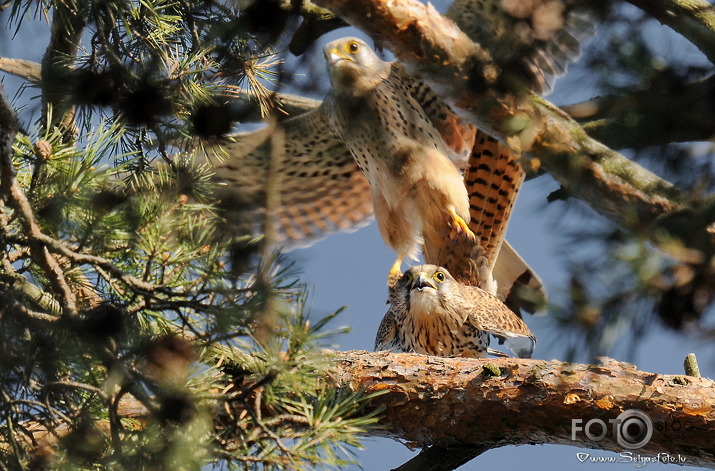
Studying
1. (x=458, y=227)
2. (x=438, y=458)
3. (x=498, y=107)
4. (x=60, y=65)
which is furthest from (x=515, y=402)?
(x=458, y=227)

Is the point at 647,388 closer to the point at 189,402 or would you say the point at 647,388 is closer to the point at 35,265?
the point at 189,402

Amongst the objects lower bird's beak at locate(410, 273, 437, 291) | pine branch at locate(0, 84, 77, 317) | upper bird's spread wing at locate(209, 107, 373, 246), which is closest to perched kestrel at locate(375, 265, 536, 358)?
lower bird's beak at locate(410, 273, 437, 291)

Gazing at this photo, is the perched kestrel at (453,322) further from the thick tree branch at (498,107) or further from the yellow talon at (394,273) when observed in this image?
the thick tree branch at (498,107)

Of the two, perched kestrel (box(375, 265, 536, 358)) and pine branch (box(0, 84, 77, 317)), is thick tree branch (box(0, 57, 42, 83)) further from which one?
perched kestrel (box(375, 265, 536, 358))

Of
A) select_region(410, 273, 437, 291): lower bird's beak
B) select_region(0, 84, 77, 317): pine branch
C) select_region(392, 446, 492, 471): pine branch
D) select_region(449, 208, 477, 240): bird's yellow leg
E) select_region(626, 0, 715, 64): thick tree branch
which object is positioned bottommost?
select_region(392, 446, 492, 471): pine branch

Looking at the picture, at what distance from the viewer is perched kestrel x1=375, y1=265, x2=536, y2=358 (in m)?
4.43

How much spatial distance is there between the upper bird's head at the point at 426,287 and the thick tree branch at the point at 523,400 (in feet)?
4.01

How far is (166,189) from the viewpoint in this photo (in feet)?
8.76

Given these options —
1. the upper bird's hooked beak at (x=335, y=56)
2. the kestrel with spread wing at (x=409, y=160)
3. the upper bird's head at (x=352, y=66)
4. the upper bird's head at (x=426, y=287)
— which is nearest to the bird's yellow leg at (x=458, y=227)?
the kestrel with spread wing at (x=409, y=160)

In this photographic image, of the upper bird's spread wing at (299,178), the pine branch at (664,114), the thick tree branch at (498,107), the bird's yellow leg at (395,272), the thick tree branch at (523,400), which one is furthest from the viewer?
the upper bird's spread wing at (299,178)

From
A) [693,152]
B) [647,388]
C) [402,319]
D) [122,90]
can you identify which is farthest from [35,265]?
[402,319]

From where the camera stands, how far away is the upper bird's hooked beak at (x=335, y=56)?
518 cm

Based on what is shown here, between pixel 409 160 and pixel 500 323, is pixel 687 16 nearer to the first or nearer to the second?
pixel 500 323

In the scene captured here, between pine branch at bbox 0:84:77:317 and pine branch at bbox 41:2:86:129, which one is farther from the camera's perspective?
pine branch at bbox 41:2:86:129
